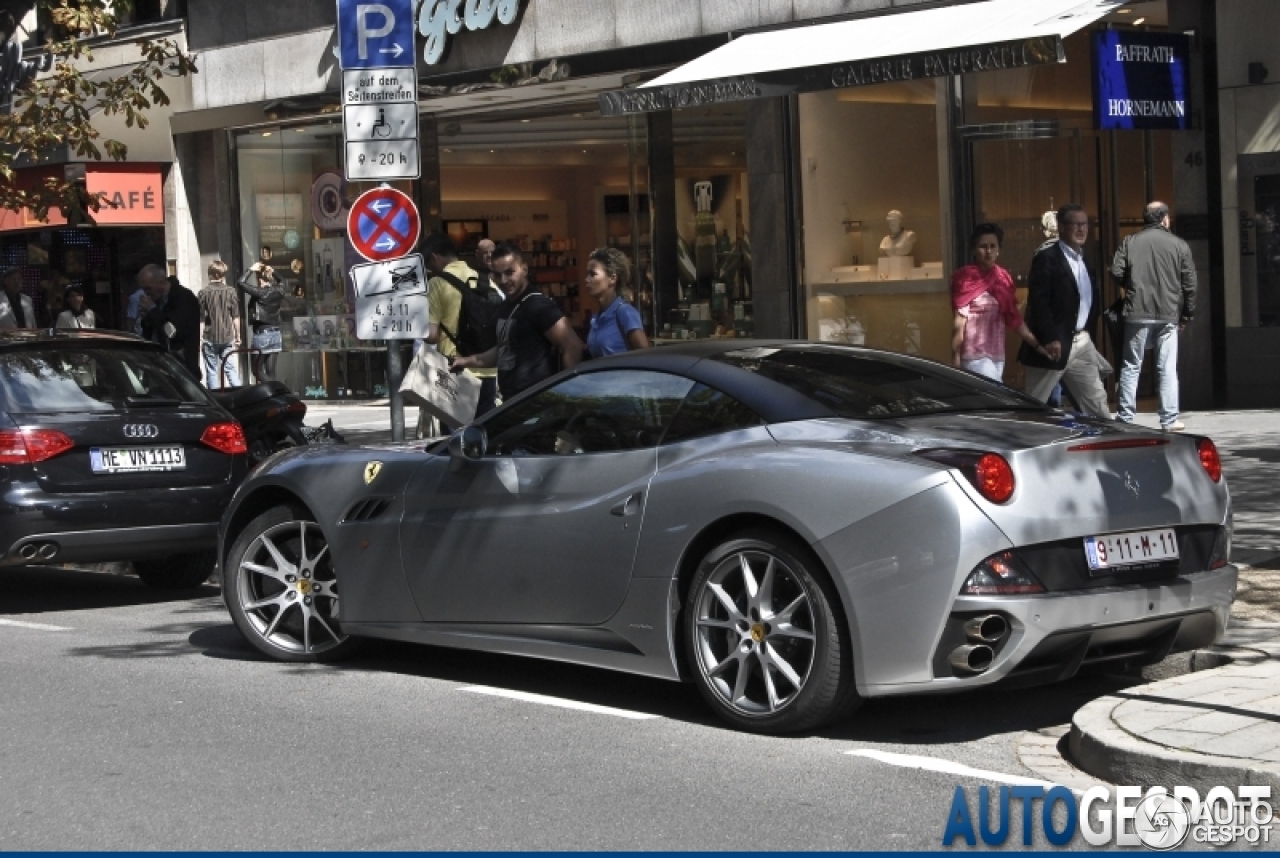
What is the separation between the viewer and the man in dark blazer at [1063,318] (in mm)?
12516

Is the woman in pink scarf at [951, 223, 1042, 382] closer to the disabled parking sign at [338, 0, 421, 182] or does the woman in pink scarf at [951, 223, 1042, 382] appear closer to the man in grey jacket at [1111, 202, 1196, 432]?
the man in grey jacket at [1111, 202, 1196, 432]

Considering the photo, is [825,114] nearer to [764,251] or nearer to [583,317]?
[764,251]

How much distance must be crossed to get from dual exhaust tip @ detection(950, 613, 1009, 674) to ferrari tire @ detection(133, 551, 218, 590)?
6.42m

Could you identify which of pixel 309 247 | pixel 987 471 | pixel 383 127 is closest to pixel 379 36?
pixel 383 127

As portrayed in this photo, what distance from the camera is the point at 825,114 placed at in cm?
1994

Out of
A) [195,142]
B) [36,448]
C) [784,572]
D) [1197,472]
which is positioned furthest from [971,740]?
[195,142]

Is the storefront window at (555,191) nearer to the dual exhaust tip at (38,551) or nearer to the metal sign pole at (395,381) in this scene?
the metal sign pole at (395,381)

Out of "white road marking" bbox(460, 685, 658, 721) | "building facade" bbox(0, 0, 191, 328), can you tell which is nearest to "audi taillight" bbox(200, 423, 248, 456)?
"white road marking" bbox(460, 685, 658, 721)

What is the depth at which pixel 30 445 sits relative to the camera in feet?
34.7

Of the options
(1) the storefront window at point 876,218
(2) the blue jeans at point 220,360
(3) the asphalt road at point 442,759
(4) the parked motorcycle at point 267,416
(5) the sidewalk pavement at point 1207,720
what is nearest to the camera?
(3) the asphalt road at point 442,759

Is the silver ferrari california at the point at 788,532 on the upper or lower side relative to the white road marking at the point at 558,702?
upper

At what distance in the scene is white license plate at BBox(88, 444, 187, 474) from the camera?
10.8 m

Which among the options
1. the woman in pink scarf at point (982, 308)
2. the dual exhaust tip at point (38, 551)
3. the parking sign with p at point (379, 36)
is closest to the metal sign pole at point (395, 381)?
the parking sign with p at point (379, 36)

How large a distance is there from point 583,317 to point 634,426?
17131 millimetres
